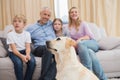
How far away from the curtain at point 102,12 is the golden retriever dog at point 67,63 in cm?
208

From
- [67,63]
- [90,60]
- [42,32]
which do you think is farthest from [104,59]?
[67,63]

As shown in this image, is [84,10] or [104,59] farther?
[84,10]

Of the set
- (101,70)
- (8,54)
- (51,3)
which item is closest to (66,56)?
(101,70)

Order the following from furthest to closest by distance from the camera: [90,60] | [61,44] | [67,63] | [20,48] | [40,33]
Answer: [40,33], [20,48], [90,60], [61,44], [67,63]

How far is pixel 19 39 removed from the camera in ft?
10.6

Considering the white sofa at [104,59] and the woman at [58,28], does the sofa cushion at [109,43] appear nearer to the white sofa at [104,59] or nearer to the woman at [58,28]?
the white sofa at [104,59]

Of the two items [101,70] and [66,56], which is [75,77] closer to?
[66,56]

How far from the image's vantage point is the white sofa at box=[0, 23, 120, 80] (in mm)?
3084

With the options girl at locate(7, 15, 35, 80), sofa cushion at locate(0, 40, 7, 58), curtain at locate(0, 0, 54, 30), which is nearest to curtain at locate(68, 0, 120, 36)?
curtain at locate(0, 0, 54, 30)

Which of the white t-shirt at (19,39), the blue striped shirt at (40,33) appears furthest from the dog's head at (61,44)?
the blue striped shirt at (40,33)

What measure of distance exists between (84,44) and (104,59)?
351 mm

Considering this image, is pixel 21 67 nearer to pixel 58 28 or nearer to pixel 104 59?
pixel 58 28

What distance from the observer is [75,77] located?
2289 mm

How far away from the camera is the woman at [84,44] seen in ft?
10.4
